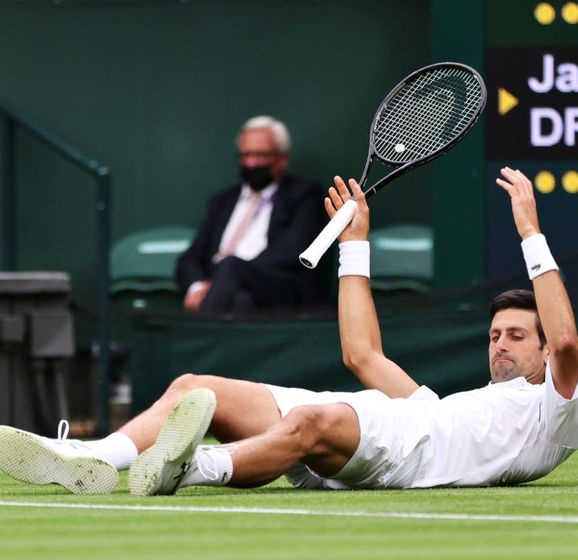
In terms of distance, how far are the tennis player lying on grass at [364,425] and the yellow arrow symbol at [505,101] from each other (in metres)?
4.61

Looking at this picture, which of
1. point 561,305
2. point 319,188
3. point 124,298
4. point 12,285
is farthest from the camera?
point 124,298

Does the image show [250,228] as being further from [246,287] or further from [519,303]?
[519,303]

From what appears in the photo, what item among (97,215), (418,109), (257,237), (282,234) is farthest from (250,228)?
(418,109)

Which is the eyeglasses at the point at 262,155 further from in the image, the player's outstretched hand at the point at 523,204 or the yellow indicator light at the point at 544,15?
the player's outstretched hand at the point at 523,204

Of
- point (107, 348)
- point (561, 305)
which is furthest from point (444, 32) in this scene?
point (561, 305)

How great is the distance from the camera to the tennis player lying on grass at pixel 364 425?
5668 millimetres

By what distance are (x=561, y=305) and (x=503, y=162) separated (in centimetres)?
526

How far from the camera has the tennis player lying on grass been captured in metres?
5.67

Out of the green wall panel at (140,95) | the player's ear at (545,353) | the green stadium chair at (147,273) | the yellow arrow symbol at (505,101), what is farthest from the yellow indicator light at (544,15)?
the player's ear at (545,353)

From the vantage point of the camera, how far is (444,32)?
1110 centimetres

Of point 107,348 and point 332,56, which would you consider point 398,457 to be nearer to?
point 107,348

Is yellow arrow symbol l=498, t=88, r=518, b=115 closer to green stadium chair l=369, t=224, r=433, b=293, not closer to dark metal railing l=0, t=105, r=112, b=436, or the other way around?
green stadium chair l=369, t=224, r=433, b=293

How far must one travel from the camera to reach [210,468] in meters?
5.62

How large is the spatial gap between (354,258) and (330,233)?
0.71 ft
